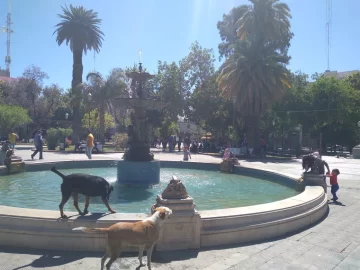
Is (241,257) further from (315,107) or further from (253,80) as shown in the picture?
(315,107)

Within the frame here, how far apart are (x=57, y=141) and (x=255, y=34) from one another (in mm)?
21327

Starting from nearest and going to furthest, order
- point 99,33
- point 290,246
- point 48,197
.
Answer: point 290,246 < point 48,197 < point 99,33

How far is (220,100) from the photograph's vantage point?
3597 centimetres

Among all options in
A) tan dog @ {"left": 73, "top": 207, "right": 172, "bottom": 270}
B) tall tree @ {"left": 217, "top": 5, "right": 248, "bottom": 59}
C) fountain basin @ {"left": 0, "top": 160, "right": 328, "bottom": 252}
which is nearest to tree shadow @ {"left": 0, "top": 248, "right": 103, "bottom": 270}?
fountain basin @ {"left": 0, "top": 160, "right": 328, "bottom": 252}

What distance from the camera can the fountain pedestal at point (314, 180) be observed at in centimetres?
948

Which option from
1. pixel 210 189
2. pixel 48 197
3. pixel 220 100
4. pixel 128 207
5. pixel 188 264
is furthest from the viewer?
pixel 220 100

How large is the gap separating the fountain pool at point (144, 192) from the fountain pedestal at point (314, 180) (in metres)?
0.70

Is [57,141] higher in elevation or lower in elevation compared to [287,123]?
lower

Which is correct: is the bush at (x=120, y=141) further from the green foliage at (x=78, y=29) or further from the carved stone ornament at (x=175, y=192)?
the carved stone ornament at (x=175, y=192)

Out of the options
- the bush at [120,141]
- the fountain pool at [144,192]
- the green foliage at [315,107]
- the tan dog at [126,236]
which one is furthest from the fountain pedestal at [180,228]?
the green foliage at [315,107]

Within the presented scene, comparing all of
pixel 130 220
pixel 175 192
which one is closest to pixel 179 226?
A: pixel 175 192

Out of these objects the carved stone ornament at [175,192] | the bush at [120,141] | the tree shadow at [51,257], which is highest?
the bush at [120,141]

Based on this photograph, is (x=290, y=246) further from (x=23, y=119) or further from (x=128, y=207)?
(x=23, y=119)

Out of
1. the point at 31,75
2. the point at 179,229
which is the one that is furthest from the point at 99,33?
the point at 179,229
